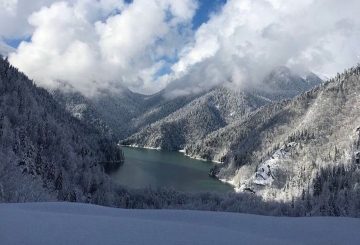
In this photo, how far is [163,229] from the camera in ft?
33.4

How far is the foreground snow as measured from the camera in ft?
29.3

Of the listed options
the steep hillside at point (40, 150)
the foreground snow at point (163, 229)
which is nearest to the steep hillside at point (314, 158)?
the steep hillside at point (40, 150)

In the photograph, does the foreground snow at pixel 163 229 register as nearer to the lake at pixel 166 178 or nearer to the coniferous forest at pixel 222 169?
the coniferous forest at pixel 222 169

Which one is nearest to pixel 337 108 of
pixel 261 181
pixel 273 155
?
pixel 273 155

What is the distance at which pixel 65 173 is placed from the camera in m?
102

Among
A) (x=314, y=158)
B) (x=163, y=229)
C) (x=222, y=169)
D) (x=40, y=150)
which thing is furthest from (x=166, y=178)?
(x=163, y=229)

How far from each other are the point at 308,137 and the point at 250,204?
89383 mm

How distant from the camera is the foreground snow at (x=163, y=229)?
Answer: 893 cm

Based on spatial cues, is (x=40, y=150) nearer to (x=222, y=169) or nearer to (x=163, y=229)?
(x=163, y=229)

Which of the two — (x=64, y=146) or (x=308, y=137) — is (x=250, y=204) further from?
(x=308, y=137)

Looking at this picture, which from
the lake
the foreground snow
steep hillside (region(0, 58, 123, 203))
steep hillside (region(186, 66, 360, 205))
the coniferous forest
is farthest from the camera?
the lake

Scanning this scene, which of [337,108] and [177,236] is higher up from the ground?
[337,108]

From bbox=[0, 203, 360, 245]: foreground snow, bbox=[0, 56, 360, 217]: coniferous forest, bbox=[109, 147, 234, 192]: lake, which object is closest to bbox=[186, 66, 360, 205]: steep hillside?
bbox=[0, 56, 360, 217]: coniferous forest

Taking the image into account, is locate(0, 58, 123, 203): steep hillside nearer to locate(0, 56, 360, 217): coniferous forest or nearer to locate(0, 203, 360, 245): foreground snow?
locate(0, 56, 360, 217): coniferous forest
